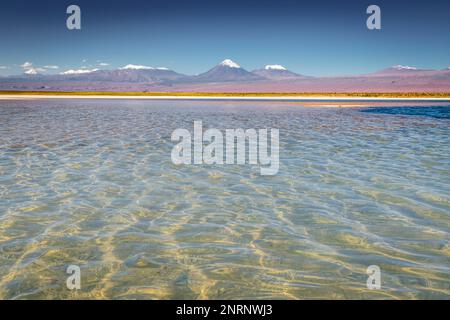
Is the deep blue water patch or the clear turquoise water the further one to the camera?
the deep blue water patch

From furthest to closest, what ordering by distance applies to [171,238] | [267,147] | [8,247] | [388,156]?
[267,147]
[388,156]
[171,238]
[8,247]

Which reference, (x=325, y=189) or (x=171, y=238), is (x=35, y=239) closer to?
(x=171, y=238)

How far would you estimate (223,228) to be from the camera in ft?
16.5

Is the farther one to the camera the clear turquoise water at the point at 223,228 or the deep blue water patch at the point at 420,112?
→ the deep blue water patch at the point at 420,112

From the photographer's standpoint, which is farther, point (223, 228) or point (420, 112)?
point (420, 112)

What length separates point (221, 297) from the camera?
11.3 ft

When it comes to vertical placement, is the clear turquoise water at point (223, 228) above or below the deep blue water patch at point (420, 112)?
below

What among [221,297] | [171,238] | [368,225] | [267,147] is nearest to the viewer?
[221,297]

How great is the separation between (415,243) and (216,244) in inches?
91.0

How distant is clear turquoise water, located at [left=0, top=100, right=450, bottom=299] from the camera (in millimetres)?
3621

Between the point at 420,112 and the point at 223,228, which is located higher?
the point at 420,112

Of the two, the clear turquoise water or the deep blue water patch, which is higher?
the deep blue water patch

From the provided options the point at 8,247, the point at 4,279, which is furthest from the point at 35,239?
the point at 4,279

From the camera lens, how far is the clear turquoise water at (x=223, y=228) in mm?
3621
